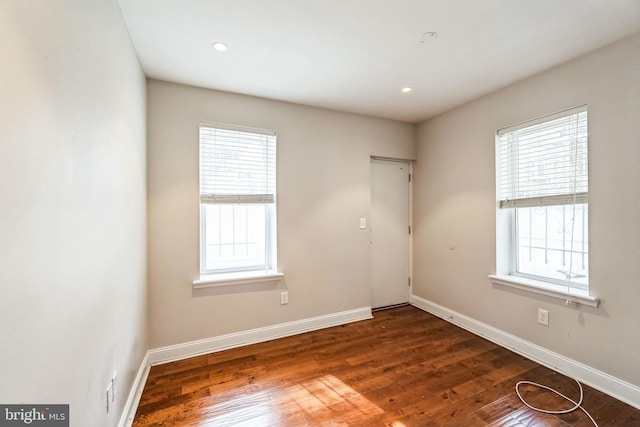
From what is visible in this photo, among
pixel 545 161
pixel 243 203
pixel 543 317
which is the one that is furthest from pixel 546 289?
pixel 243 203

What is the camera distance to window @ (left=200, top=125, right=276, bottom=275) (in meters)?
2.69

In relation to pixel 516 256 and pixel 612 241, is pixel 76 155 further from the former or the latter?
pixel 516 256

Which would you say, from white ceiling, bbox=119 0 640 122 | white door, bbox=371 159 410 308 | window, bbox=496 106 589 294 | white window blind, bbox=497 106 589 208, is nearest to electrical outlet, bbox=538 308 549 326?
window, bbox=496 106 589 294

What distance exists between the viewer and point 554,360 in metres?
2.29

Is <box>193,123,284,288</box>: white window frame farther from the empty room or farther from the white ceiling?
the white ceiling

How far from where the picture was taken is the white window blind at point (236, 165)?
2.67m

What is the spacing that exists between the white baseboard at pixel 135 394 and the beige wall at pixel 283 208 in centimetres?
20

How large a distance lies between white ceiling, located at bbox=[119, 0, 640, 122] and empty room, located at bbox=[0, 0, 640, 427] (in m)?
0.02

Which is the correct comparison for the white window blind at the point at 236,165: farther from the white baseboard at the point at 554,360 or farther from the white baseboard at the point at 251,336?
the white baseboard at the point at 554,360

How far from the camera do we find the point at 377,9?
5.38ft

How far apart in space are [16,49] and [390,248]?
364 cm

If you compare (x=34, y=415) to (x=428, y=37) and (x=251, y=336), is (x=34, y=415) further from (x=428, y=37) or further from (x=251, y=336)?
(x=428, y=37)

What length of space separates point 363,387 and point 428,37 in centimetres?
264

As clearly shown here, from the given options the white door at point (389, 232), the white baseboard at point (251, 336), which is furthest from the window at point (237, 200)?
the white door at point (389, 232)
